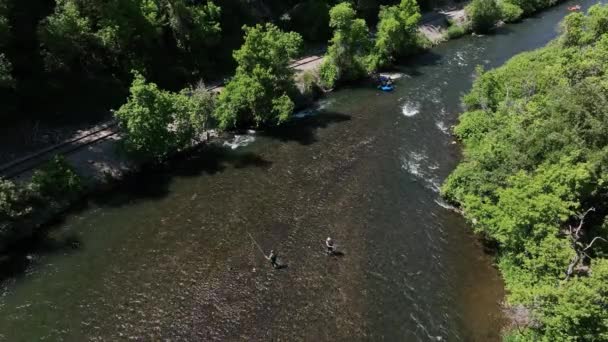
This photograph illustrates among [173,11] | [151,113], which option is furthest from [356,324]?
[173,11]

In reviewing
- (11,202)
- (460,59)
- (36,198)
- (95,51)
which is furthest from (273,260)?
(460,59)

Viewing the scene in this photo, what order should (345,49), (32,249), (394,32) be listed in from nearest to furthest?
(32,249)
(345,49)
(394,32)

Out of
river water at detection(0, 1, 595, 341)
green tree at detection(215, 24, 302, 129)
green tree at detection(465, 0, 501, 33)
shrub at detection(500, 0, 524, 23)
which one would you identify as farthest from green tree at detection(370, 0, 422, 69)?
shrub at detection(500, 0, 524, 23)

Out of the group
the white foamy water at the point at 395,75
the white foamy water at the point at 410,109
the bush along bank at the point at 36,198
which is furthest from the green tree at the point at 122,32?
the white foamy water at the point at 410,109

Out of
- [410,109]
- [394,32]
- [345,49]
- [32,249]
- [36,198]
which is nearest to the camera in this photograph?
[32,249]

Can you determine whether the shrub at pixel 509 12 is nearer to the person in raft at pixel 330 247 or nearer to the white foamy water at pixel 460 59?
the white foamy water at pixel 460 59

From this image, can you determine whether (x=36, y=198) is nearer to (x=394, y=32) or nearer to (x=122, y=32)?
(x=122, y=32)
